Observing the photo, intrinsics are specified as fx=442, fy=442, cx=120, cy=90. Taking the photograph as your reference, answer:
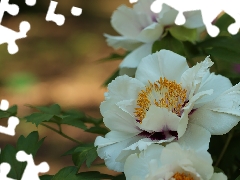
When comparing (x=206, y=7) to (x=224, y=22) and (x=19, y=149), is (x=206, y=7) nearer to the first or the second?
(x=224, y=22)

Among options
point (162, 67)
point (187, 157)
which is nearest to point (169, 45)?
point (162, 67)

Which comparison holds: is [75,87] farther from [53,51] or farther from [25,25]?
[25,25]

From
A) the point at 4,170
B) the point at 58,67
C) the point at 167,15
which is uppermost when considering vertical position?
the point at 58,67

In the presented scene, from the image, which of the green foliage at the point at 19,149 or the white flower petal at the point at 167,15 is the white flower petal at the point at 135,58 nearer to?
the white flower petal at the point at 167,15

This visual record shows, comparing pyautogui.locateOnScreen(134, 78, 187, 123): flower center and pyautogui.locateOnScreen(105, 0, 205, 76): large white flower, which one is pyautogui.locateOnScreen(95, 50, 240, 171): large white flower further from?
pyautogui.locateOnScreen(105, 0, 205, 76): large white flower

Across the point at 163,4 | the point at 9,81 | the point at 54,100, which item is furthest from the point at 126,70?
the point at 9,81
